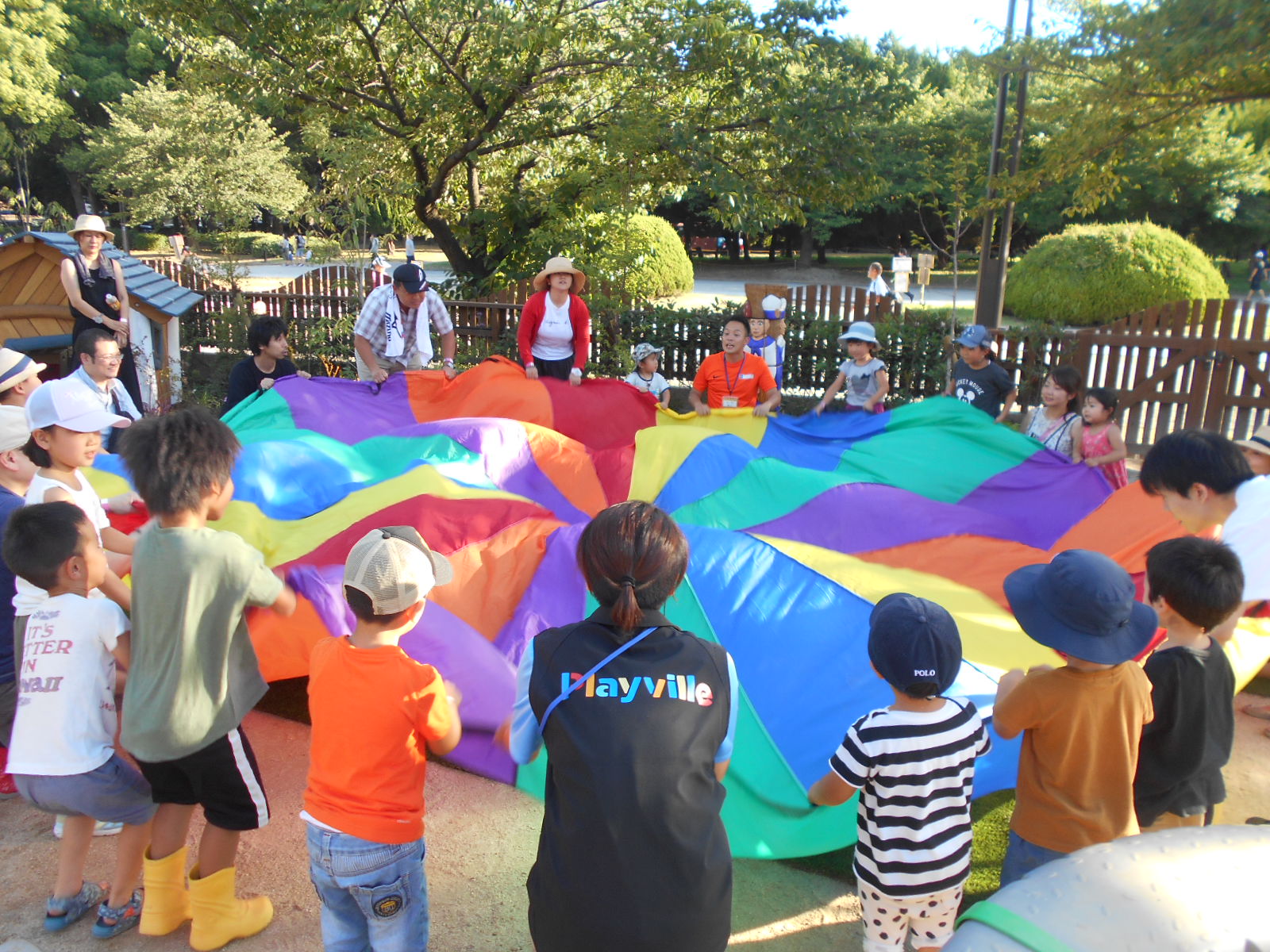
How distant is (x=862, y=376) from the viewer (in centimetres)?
566

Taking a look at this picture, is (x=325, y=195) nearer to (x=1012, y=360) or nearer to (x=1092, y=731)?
(x=1012, y=360)

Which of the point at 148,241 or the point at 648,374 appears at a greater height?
the point at 148,241

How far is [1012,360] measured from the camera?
26.2 ft

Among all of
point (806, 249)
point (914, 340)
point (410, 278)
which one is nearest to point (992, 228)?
point (914, 340)

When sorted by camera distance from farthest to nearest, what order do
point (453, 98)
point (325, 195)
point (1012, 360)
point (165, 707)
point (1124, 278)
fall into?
point (1124, 278), point (325, 195), point (453, 98), point (1012, 360), point (165, 707)

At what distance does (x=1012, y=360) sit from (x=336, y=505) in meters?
6.15

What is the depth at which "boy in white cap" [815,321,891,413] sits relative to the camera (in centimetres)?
556

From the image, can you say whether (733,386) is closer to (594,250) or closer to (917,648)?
(917,648)

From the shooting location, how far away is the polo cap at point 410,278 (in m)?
5.40

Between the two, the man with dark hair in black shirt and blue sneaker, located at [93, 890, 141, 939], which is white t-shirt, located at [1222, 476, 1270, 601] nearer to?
blue sneaker, located at [93, 890, 141, 939]

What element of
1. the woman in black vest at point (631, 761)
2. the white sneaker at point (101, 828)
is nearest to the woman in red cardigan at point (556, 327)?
the white sneaker at point (101, 828)

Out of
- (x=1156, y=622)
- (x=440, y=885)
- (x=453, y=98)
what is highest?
(x=453, y=98)

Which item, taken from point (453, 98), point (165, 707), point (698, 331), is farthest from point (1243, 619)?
point (453, 98)

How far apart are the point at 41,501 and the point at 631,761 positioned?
1.96m
